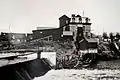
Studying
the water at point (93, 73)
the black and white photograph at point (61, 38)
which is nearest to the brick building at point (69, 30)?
the black and white photograph at point (61, 38)

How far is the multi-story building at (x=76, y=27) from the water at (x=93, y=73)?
0.39m

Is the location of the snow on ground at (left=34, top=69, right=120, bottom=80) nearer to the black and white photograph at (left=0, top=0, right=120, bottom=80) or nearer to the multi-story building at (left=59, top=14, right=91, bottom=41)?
the black and white photograph at (left=0, top=0, right=120, bottom=80)

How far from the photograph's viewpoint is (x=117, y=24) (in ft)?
6.79

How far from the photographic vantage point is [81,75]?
1.88 meters

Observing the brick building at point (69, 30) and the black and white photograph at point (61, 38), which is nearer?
the black and white photograph at point (61, 38)

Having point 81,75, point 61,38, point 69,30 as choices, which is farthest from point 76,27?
point 81,75

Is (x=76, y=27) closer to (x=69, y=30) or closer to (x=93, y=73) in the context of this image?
(x=69, y=30)

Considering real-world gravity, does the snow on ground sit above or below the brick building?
below

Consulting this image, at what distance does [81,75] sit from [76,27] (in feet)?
1.83

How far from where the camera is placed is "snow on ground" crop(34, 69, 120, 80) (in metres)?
1.83

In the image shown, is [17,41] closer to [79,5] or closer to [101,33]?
[79,5]

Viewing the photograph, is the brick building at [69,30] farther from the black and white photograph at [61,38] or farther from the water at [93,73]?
the water at [93,73]

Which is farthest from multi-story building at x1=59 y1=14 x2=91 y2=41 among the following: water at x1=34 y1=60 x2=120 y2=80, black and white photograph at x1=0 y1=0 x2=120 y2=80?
water at x1=34 y1=60 x2=120 y2=80

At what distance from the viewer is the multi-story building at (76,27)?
1.99 meters
